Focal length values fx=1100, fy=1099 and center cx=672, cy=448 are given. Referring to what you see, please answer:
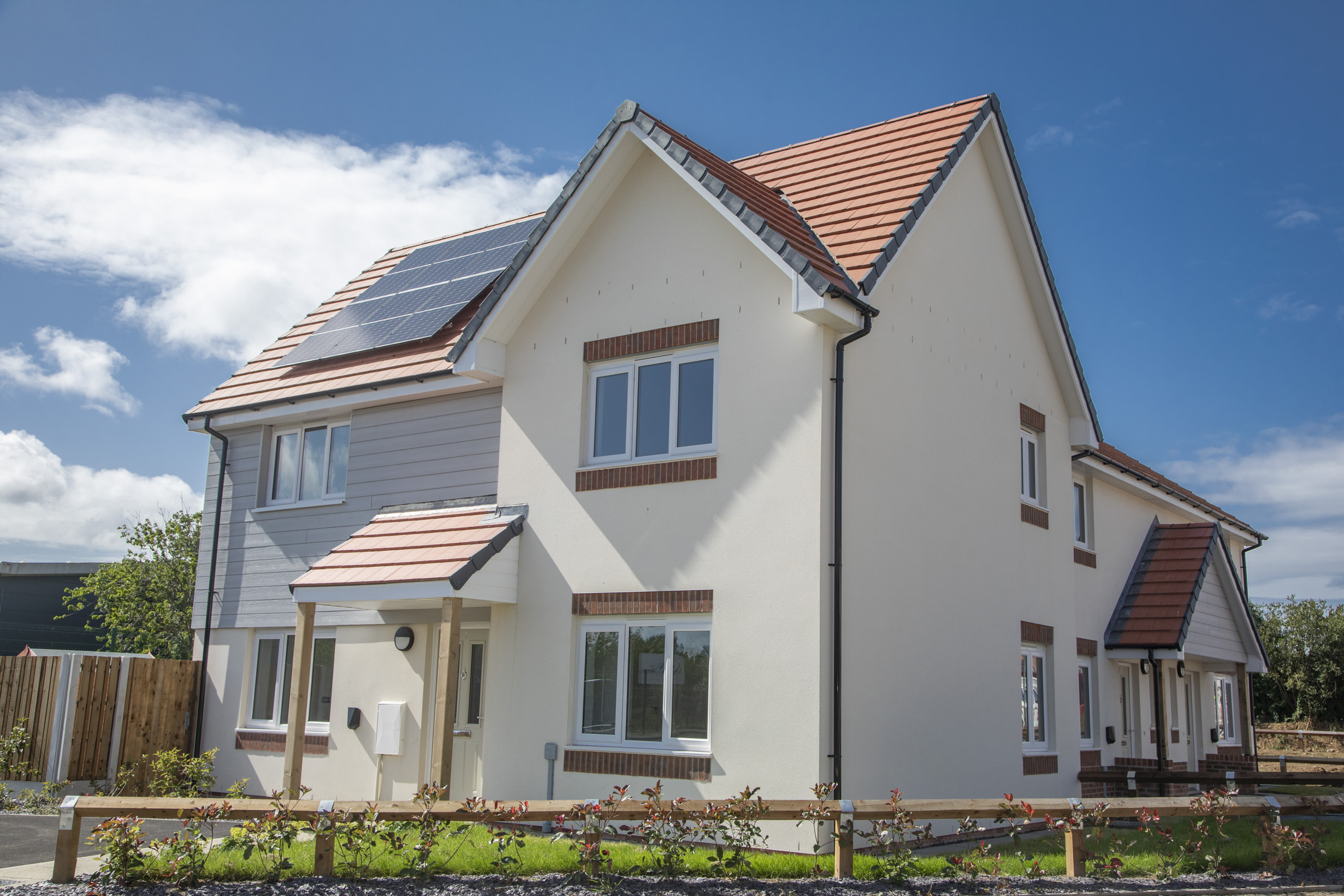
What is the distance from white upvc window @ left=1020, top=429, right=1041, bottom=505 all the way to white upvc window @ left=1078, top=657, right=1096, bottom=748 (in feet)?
11.4

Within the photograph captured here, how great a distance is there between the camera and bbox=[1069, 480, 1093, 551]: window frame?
63.0 ft

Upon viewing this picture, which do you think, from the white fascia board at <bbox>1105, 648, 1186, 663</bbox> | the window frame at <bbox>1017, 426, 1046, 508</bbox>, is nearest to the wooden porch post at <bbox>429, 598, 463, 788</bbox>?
the window frame at <bbox>1017, 426, 1046, 508</bbox>

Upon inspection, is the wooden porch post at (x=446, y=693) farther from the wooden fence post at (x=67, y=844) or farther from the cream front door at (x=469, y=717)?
the wooden fence post at (x=67, y=844)

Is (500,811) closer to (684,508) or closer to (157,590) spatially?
(684,508)

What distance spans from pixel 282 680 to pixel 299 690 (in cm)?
318

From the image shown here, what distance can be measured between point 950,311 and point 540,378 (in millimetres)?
5420

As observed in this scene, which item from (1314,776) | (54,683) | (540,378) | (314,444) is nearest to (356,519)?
(314,444)

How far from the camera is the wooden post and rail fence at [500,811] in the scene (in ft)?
29.9

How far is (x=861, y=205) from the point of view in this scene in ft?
44.7

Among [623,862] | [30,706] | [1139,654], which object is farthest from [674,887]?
[1139,654]

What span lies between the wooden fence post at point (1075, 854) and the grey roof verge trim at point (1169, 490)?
8300mm

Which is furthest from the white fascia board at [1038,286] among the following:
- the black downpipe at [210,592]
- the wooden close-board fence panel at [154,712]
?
the wooden close-board fence panel at [154,712]

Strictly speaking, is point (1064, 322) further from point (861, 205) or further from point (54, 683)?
point (54, 683)

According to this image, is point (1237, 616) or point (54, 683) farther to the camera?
point (1237, 616)
